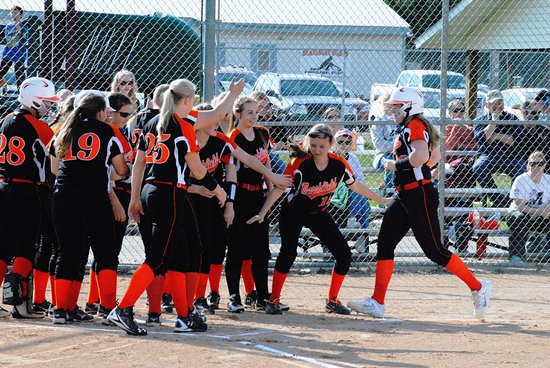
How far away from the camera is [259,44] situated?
1184cm

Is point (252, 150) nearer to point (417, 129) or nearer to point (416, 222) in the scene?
point (417, 129)

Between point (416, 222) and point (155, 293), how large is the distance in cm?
227

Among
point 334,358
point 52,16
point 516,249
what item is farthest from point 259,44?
point 334,358

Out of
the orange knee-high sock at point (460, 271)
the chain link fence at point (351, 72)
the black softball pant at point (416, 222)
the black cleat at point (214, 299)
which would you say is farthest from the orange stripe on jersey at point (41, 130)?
the orange knee-high sock at point (460, 271)

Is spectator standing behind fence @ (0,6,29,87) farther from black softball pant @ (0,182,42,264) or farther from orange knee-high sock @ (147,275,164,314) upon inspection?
orange knee-high sock @ (147,275,164,314)

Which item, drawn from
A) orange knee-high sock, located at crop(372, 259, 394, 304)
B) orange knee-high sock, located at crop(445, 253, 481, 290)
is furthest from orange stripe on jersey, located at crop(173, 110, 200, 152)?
orange knee-high sock, located at crop(445, 253, 481, 290)

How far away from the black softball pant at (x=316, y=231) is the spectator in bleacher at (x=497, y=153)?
3.92m

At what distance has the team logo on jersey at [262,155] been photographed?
7.86 meters

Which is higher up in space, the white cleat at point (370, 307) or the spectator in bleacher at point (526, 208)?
the spectator in bleacher at point (526, 208)

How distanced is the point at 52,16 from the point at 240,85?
4324 mm

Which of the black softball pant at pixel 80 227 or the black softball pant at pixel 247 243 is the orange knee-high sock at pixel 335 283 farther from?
the black softball pant at pixel 80 227

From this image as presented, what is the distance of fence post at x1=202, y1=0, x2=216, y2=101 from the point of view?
969 cm

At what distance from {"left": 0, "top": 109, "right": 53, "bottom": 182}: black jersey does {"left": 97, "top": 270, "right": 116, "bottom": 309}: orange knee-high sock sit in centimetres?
99

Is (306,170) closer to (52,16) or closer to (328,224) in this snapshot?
(328,224)
